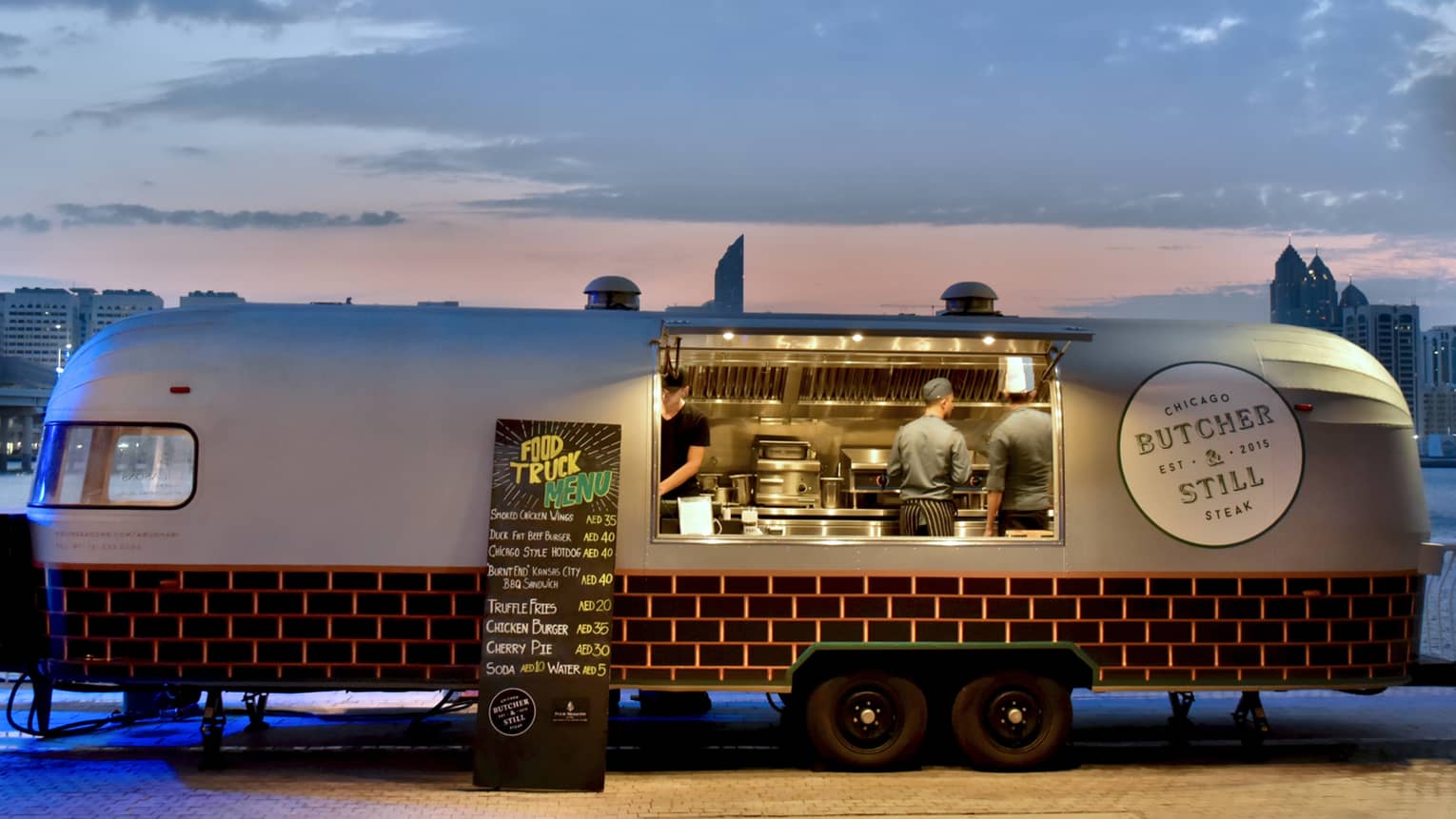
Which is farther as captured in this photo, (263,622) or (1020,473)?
(1020,473)

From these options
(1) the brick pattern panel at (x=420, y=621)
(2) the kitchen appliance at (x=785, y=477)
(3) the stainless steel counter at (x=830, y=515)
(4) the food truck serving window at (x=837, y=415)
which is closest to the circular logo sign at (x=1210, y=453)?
(4) the food truck serving window at (x=837, y=415)

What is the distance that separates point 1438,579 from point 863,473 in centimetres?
622

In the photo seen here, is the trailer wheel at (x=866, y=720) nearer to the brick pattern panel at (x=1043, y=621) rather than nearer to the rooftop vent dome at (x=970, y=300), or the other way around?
the brick pattern panel at (x=1043, y=621)

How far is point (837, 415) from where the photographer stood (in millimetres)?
10789

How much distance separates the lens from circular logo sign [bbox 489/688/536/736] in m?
7.07

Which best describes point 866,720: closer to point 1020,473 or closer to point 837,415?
point 1020,473

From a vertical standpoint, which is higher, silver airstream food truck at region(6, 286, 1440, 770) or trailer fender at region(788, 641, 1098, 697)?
silver airstream food truck at region(6, 286, 1440, 770)

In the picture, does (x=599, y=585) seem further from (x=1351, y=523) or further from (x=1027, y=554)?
(x=1351, y=523)

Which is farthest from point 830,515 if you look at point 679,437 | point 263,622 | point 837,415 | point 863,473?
point 263,622

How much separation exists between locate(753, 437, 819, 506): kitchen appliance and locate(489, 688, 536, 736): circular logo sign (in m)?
3.33

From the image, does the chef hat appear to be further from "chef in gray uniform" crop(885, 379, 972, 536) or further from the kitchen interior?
the kitchen interior

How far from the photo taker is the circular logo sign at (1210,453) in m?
7.52

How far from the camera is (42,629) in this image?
24.5 ft

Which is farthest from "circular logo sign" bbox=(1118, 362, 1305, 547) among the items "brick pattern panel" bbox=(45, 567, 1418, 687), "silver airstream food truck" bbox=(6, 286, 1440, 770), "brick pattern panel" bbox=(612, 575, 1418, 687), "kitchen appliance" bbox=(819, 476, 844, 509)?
"kitchen appliance" bbox=(819, 476, 844, 509)
